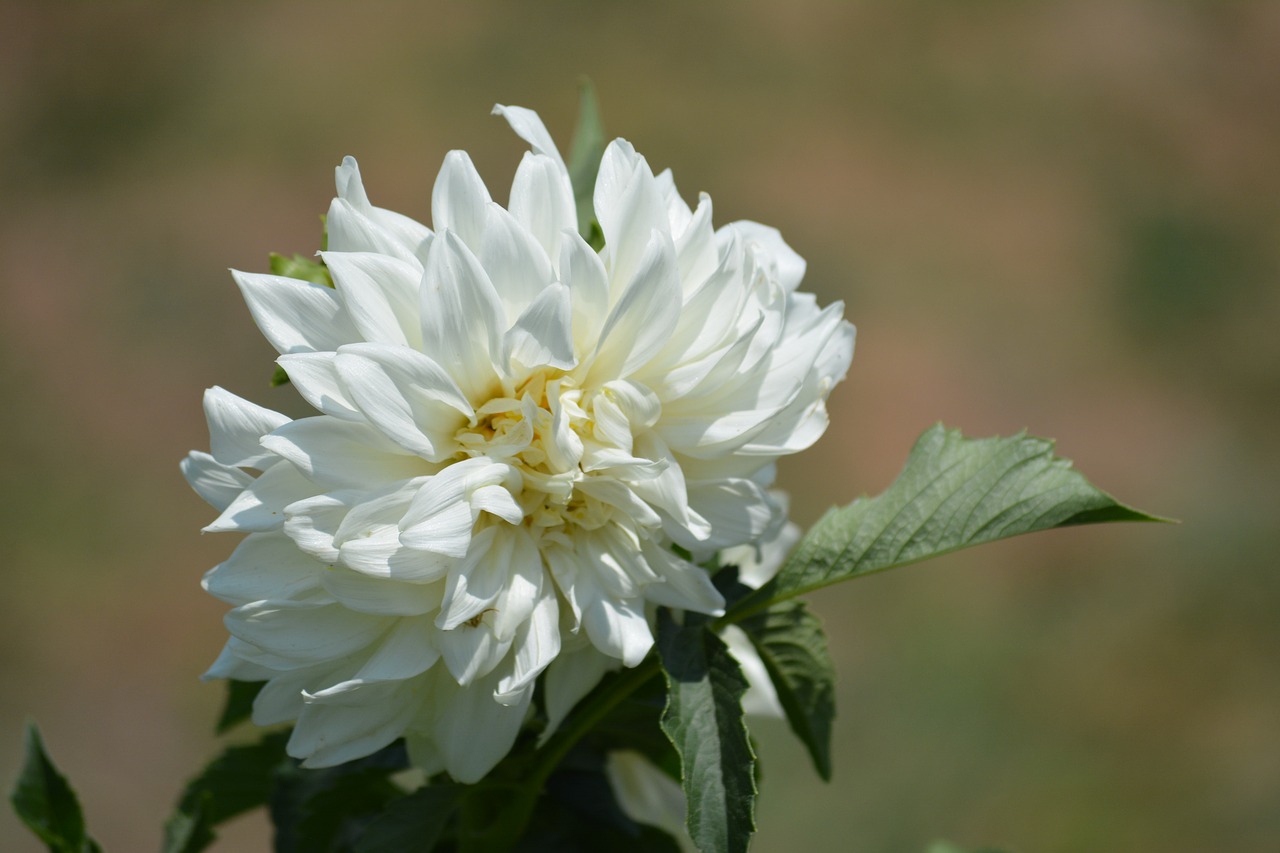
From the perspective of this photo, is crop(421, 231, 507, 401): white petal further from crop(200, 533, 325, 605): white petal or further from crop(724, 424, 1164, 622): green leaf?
crop(724, 424, 1164, 622): green leaf

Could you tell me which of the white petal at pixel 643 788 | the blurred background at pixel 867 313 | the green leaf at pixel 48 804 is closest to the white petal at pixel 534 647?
the white petal at pixel 643 788

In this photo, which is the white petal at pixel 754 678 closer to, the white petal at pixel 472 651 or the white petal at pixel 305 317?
the white petal at pixel 472 651

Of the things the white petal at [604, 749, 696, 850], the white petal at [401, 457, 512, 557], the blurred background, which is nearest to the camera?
the white petal at [401, 457, 512, 557]

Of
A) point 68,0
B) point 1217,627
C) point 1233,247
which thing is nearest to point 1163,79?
point 1233,247

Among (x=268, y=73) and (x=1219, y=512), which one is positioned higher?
(x=268, y=73)

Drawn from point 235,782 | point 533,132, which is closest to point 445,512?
point 533,132

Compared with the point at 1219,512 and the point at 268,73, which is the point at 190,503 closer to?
the point at 268,73

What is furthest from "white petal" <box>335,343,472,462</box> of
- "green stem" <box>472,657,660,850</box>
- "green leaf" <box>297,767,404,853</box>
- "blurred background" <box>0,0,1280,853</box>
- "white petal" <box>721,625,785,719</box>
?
"blurred background" <box>0,0,1280,853</box>
